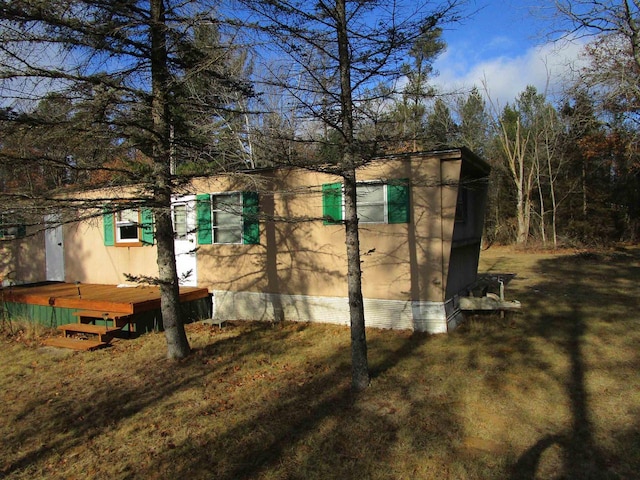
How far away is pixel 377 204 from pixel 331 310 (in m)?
2.03

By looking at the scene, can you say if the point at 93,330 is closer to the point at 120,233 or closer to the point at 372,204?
the point at 120,233

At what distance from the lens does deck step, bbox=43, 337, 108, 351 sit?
21.7 feet

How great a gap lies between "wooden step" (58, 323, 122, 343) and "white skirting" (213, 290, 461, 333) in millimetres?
2089

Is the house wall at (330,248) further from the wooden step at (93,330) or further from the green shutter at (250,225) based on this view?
the wooden step at (93,330)

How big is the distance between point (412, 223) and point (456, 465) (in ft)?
13.7

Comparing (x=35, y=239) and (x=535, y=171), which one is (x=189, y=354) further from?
(x=535, y=171)

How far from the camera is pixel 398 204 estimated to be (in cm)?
696

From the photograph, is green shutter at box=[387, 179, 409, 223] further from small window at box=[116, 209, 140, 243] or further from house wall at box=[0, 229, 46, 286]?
house wall at box=[0, 229, 46, 286]

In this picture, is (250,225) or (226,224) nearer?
(250,225)

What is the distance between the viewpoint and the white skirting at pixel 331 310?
6844 millimetres

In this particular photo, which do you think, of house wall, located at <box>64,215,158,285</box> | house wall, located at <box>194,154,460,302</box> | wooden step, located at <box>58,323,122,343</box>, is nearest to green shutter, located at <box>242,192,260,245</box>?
house wall, located at <box>194,154,460,302</box>

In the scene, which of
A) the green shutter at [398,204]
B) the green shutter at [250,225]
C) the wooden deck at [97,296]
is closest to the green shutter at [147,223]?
the wooden deck at [97,296]

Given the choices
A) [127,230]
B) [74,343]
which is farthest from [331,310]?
[127,230]

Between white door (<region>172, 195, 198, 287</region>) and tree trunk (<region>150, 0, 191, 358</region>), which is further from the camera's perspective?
white door (<region>172, 195, 198, 287</region>)
